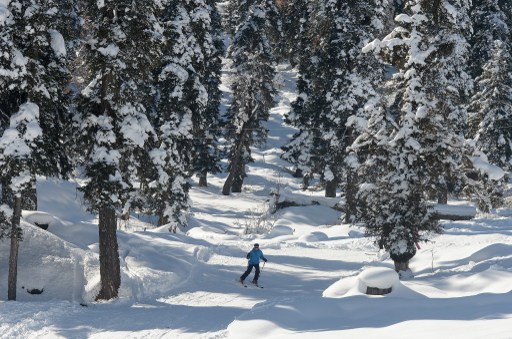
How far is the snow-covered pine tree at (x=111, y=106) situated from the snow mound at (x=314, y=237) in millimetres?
13458

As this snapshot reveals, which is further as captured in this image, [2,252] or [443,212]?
[443,212]

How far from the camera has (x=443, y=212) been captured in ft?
112

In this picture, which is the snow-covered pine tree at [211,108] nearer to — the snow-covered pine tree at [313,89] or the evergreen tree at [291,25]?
the snow-covered pine tree at [313,89]

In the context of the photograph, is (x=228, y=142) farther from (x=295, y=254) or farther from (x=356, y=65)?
(x=295, y=254)

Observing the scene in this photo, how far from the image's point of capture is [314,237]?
28766 millimetres

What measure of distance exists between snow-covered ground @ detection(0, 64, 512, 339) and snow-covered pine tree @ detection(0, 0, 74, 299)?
2.49m

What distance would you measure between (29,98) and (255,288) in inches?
359

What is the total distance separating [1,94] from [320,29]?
59.8 ft

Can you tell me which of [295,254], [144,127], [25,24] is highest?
[25,24]

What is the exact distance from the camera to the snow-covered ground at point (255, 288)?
11.6 meters

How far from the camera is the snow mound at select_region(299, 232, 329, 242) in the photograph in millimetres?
28438

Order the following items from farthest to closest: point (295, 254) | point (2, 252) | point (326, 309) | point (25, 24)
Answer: point (295, 254), point (2, 252), point (25, 24), point (326, 309)

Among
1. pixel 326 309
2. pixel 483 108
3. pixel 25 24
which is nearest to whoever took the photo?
pixel 326 309

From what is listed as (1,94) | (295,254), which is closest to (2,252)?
(1,94)
